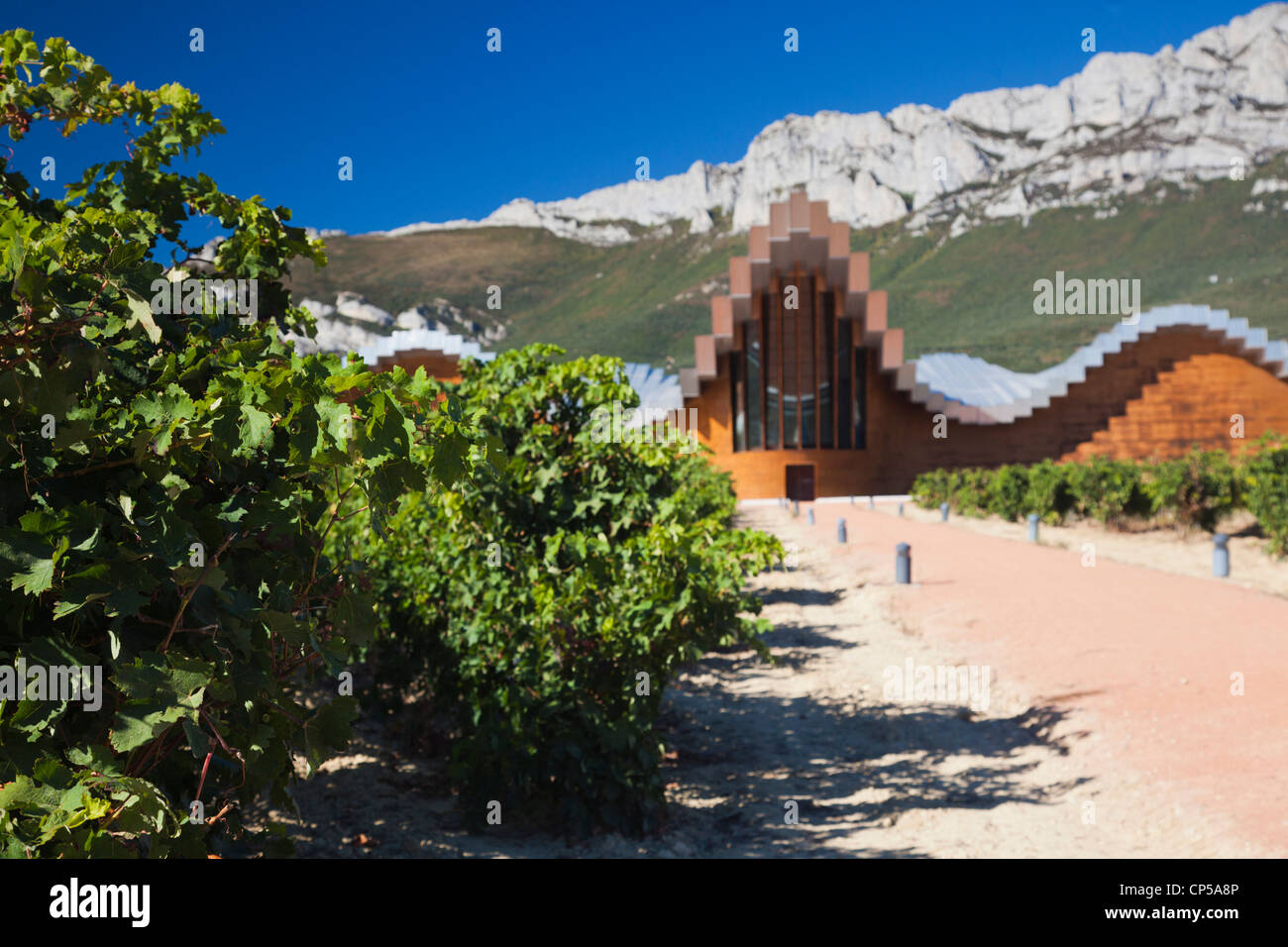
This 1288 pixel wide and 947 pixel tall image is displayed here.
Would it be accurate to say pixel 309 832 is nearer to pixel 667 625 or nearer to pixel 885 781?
pixel 667 625

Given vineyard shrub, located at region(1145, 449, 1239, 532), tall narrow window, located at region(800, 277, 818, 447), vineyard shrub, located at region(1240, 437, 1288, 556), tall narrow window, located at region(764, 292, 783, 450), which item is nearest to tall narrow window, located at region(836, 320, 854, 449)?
tall narrow window, located at region(800, 277, 818, 447)

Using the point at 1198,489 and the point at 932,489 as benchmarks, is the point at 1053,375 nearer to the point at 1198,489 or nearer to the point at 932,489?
the point at 932,489

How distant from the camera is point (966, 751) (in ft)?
24.2

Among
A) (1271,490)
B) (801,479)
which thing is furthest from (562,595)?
(801,479)

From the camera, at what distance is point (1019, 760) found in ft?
22.9

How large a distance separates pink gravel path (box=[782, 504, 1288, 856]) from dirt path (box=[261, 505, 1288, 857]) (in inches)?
1.1

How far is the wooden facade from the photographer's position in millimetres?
35969

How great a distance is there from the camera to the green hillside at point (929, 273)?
327ft

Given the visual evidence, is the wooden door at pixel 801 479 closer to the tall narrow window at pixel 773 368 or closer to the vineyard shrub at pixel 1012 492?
the tall narrow window at pixel 773 368

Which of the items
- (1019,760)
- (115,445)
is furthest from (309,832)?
(1019,760)

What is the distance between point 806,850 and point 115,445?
459 cm

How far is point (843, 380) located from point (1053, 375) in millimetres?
8865

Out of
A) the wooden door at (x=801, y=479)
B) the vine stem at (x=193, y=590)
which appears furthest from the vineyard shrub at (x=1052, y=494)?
the vine stem at (x=193, y=590)

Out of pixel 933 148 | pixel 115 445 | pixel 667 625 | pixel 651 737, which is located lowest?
pixel 651 737
